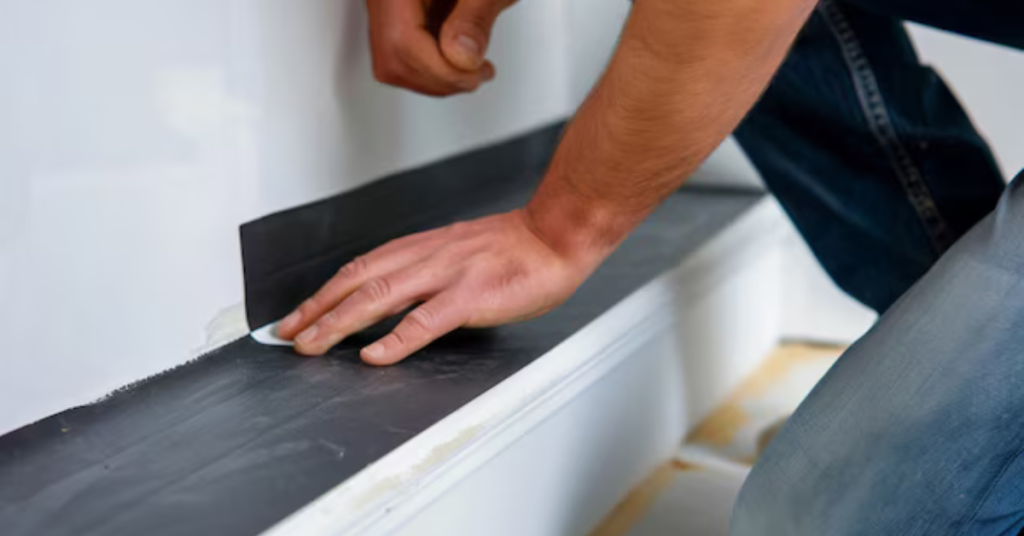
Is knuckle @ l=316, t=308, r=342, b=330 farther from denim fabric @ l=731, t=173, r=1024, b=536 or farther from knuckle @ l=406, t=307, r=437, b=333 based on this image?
denim fabric @ l=731, t=173, r=1024, b=536

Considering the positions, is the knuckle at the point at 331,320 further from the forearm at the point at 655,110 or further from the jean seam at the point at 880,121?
the jean seam at the point at 880,121

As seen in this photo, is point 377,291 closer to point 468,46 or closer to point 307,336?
point 307,336

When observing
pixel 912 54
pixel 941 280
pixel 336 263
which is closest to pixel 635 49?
pixel 941 280

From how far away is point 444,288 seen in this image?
1096mm

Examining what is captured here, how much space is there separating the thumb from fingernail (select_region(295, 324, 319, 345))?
333 millimetres

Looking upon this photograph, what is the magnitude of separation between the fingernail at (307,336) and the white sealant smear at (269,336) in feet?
0.14

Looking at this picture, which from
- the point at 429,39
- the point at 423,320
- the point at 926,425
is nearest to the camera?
the point at 926,425

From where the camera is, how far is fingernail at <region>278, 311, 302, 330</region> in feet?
3.72

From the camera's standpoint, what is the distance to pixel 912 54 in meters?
1.39

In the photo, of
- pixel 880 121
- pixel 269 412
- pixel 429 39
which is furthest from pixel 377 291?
pixel 880 121

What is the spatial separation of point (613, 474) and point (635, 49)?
0.53 m

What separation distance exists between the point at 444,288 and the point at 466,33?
297mm

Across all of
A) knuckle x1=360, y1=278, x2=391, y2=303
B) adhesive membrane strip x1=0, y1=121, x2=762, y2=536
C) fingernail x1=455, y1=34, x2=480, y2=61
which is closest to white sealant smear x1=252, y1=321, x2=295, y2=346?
adhesive membrane strip x1=0, y1=121, x2=762, y2=536

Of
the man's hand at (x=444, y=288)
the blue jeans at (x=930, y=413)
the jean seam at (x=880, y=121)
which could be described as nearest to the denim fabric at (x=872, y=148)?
the jean seam at (x=880, y=121)
